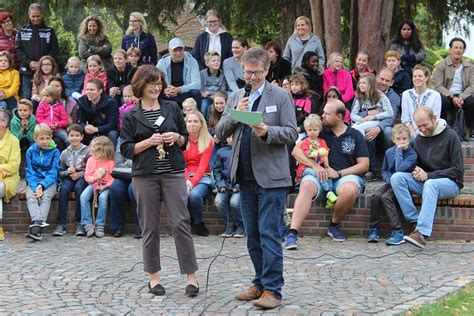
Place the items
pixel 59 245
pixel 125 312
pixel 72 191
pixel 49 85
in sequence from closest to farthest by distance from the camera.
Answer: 1. pixel 125 312
2. pixel 59 245
3. pixel 72 191
4. pixel 49 85

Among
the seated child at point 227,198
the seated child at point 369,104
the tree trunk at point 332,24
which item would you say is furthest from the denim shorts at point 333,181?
the tree trunk at point 332,24

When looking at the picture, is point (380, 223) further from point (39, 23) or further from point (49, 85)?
point (39, 23)

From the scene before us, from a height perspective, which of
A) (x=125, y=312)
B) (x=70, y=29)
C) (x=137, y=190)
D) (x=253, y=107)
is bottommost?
(x=125, y=312)

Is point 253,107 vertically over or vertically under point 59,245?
over

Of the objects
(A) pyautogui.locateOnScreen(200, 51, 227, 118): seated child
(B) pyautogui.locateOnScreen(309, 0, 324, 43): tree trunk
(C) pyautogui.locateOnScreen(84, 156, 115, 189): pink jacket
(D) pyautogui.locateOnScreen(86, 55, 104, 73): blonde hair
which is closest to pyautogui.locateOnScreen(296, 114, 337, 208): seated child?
(C) pyautogui.locateOnScreen(84, 156, 115, 189): pink jacket

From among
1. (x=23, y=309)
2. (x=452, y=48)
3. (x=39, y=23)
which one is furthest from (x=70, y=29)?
(x=23, y=309)

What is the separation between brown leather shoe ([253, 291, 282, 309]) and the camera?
7086 mm

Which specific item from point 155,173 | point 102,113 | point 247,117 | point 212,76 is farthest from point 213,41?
point 247,117

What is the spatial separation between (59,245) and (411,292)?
4.29 meters

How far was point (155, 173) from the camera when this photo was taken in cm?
755

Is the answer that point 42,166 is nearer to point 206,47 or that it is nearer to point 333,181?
point 333,181

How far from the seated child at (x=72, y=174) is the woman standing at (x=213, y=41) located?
11.4ft

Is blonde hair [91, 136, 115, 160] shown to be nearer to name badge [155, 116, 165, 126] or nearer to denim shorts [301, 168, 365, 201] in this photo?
denim shorts [301, 168, 365, 201]

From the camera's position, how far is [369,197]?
10664 mm
